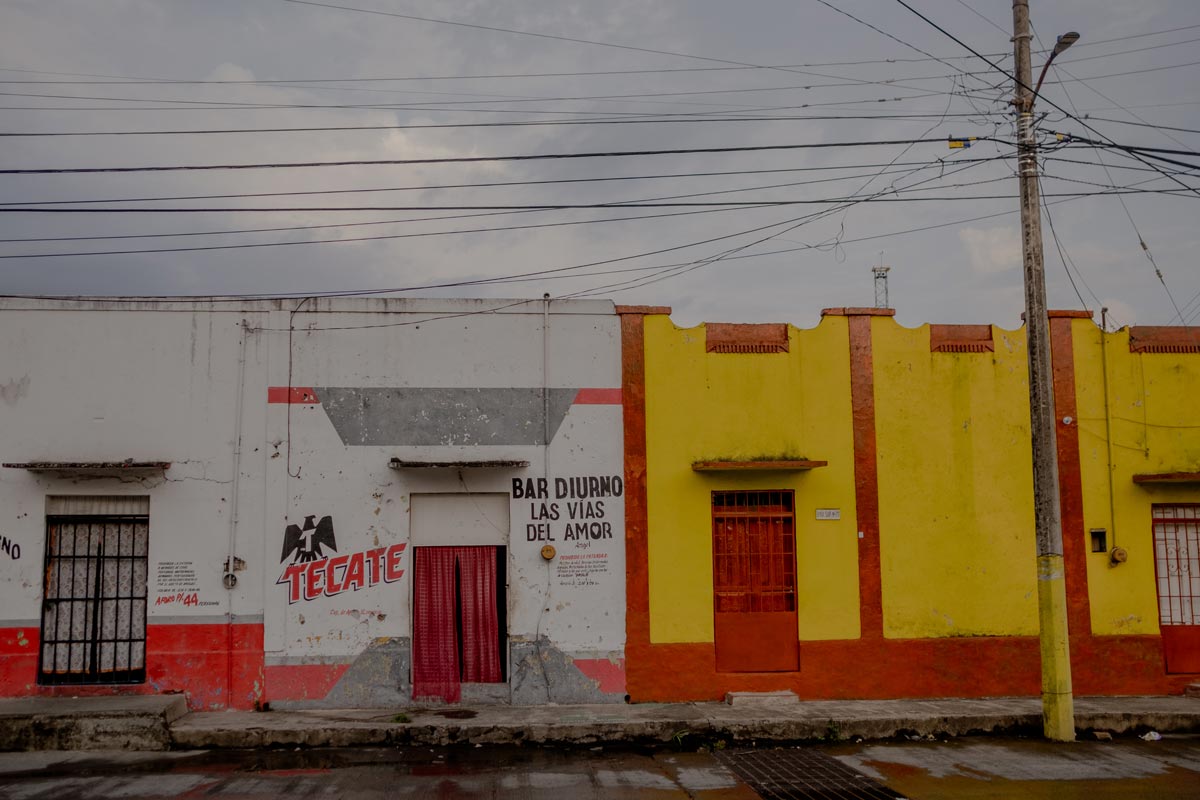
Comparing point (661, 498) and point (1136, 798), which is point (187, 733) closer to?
point (661, 498)

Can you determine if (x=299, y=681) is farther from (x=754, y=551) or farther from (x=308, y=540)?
(x=754, y=551)

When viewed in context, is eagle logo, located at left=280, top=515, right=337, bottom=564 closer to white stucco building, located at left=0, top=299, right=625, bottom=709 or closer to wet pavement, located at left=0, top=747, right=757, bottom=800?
white stucco building, located at left=0, top=299, right=625, bottom=709

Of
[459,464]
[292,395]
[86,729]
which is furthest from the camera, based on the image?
[292,395]

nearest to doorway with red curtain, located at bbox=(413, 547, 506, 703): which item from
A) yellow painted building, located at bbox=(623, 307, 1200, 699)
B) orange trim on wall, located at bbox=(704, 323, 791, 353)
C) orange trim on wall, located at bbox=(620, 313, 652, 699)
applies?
orange trim on wall, located at bbox=(620, 313, 652, 699)

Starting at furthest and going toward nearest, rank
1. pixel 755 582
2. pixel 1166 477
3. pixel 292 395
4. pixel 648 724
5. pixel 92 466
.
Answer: pixel 1166 477 < pixel 755 582 < pixel 292 395 < pixel 92 466 < pixel 648 724

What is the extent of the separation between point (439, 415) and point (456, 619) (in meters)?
2.73

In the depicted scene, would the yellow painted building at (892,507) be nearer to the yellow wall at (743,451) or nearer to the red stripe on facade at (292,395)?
the yellow wall at (743,451)

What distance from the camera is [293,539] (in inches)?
490

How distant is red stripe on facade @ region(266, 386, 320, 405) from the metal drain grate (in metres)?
6.92

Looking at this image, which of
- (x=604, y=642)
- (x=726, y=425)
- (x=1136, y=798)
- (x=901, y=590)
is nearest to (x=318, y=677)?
(x=604, y=642)

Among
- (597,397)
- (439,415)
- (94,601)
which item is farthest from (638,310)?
(94,601)

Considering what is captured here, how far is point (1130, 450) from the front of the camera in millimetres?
13492

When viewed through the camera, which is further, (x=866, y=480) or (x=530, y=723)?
(x=866, y=480)

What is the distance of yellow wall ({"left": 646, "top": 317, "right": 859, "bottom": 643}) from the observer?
505 inches
